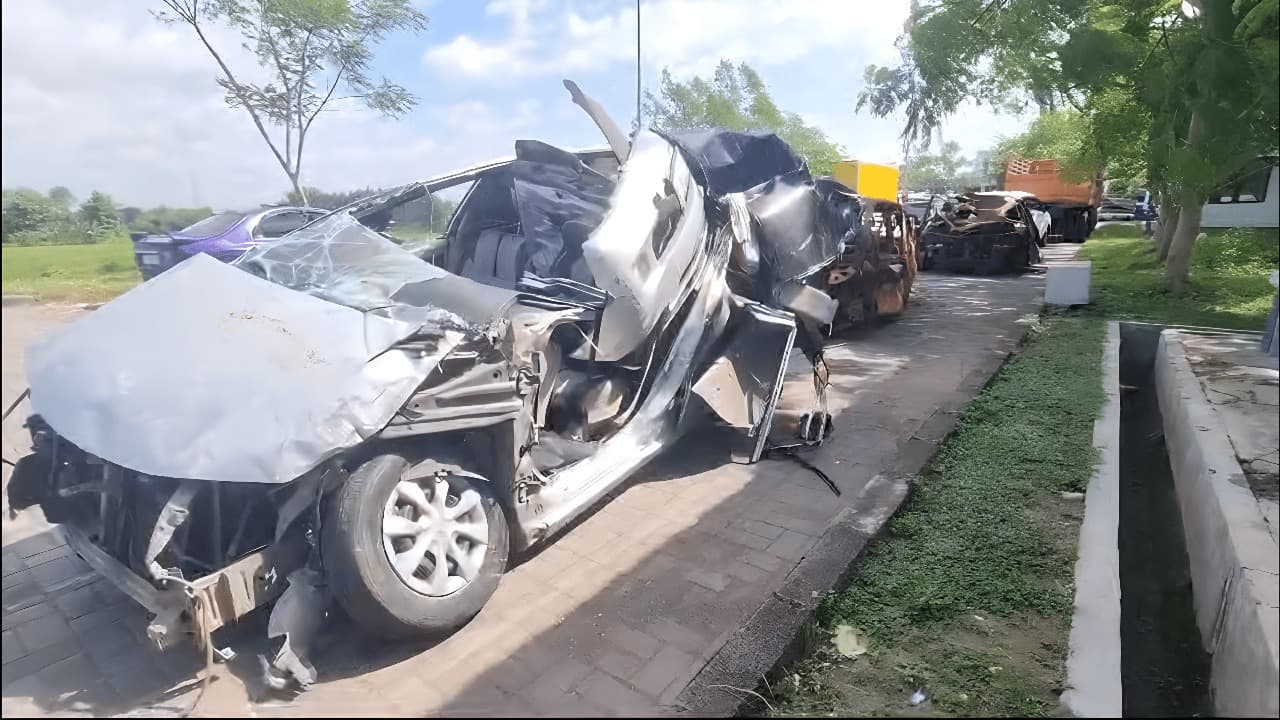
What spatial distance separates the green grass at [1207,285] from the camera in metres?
2.50

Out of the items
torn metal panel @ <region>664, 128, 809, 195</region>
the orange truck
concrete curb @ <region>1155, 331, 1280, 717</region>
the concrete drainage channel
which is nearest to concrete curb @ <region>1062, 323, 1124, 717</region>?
the concrete drainage channel

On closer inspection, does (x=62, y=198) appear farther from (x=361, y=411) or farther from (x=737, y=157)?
(x=737, y=157)

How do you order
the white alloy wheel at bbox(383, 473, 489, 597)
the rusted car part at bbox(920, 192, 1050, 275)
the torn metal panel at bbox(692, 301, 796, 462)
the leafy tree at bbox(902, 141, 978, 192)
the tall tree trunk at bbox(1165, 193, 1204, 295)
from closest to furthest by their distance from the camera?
the white alloy wheel at bbox(383, 473, 489, 597), the torn metal panel at bbox(692, 301, 796, 462), the tall tree trunk at bbox(1165, 193, 1204, 295), the rusted car part at bbox(920, 192, 1050, 275), the leafy tree at bbox(902, 141, 978, 192)

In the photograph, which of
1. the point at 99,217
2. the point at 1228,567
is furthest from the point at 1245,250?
the point at 99,217

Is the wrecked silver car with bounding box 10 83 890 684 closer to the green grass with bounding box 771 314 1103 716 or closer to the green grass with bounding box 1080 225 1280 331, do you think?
the green grass with bounding box 771 314 1103 716

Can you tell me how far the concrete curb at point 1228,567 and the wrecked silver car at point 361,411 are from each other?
2.20m

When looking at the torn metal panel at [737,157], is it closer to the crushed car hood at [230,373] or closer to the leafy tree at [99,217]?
the crushed car hood at [230,373]

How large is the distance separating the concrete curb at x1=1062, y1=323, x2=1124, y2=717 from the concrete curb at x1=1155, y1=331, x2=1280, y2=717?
324mm

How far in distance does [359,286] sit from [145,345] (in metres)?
0.86

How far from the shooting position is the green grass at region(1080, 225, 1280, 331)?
98.3 inches

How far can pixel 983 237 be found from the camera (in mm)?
14125

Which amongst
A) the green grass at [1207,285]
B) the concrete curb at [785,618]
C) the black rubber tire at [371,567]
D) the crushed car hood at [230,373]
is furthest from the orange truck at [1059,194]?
the black rubber tire at [371,567]

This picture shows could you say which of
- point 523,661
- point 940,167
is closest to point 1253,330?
point 523,661

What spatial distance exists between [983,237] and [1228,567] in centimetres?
1275
